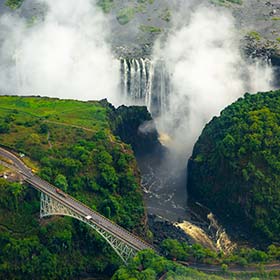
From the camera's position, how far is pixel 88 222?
9825 centimetres

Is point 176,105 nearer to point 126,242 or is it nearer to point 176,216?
point 176,216

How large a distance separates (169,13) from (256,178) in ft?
202

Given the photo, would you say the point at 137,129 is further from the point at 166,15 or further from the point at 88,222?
the point at 166,15

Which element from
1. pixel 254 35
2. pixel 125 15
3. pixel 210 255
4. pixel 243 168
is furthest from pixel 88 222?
pixel 125 15

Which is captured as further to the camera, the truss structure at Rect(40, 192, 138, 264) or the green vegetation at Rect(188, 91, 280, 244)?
the green vegetation at Rect(188, 91, 280, 244)

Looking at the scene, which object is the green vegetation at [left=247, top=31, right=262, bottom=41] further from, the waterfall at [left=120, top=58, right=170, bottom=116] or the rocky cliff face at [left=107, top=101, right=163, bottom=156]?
the rocky cliff face at [left=107, top=101, right=163, bottom=156]

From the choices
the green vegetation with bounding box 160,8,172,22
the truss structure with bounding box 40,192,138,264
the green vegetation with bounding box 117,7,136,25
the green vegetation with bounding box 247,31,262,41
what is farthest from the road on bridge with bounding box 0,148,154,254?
the green vegetation with bounding box 247,31,262,41

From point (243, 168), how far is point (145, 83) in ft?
111

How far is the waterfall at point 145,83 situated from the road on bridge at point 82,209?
38.3 meters

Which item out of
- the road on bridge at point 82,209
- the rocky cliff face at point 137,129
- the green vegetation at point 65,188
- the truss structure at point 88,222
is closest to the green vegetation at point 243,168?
the rocky cliff face at point 137,129

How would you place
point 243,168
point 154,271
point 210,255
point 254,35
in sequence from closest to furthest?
point 154,271 < point 210,255 < point 243,168 < point 254,35

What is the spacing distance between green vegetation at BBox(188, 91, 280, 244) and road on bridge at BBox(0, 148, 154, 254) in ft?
65.0

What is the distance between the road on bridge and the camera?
98.8 metres

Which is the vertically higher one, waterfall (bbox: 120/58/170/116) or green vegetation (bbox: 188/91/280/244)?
waterfall (bbox: 120/58/170/116)
